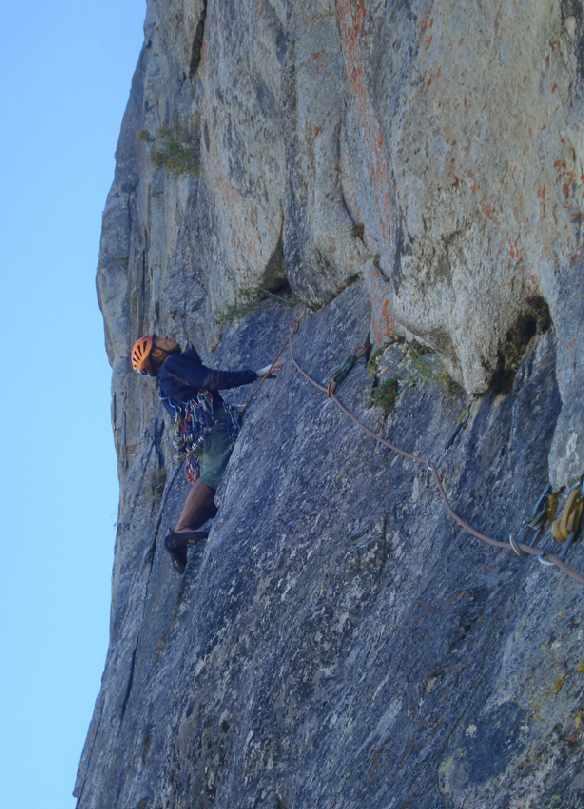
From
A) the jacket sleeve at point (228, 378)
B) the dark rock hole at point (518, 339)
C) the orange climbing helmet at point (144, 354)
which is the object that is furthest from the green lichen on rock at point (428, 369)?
the orange climbing helmet at point (144, 354)

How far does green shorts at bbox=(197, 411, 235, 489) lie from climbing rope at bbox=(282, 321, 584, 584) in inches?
39.6

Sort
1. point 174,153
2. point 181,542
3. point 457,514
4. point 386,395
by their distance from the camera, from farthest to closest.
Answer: point 174,153
point 181,542
point 386,395
point 457,514

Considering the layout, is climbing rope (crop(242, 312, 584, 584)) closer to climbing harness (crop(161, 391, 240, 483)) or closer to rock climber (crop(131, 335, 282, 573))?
rock climber (crop(131, 335, 282, 573))

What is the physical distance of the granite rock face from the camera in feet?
22.0

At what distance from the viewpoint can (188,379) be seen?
12156 mm

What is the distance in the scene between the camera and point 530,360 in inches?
313

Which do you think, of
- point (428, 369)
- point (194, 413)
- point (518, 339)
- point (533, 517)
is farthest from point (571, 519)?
point (194, 413)

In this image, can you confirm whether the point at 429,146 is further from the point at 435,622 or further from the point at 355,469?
the point at 435,622

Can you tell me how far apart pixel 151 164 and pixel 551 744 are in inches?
569

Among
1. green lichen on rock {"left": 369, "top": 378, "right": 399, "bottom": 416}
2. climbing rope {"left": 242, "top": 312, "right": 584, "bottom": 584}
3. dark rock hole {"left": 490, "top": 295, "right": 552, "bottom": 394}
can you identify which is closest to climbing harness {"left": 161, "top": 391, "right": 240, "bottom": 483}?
climbing rope {"left": 242, "top": 312, "right": 584, "bottom": 584}

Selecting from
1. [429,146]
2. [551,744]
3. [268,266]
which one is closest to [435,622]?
[551,744]

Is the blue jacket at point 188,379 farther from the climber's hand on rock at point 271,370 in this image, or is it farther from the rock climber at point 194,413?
the climber's hand on rock at point 271,370

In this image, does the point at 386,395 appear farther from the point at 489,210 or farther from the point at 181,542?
the point at 181,542

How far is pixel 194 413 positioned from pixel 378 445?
10.4ft
